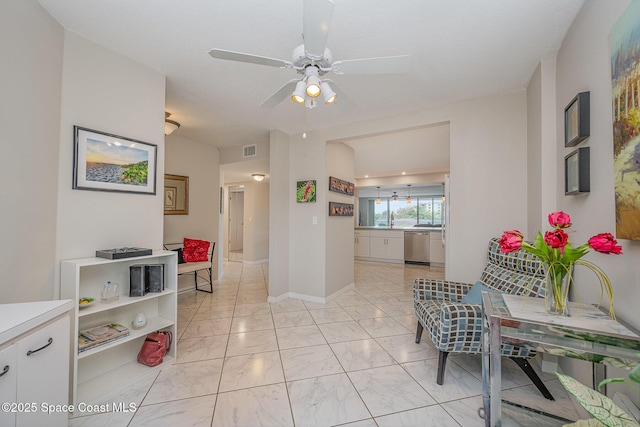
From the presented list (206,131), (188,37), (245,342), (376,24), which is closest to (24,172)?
(188,37)

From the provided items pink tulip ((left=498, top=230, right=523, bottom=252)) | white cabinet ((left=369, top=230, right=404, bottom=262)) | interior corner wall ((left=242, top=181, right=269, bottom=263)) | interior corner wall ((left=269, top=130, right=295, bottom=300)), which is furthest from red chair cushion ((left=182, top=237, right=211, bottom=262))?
white cabinet ((left=369, top=230, right=404, bottom=262))

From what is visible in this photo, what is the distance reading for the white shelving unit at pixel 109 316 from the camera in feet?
5.19

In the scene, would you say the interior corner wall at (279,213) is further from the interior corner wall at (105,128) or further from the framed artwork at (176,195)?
the interior corner wall at (105,128)

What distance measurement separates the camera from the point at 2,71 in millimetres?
1269

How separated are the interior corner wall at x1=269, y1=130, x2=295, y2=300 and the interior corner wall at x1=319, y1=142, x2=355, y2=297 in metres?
0.62

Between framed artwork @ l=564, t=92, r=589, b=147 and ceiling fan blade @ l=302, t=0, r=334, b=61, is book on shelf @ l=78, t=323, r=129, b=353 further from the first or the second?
framed artwork @ l=564, t=92, r=589, b=147

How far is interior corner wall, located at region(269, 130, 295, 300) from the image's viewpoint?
143 inches

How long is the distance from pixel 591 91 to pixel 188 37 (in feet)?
8.32

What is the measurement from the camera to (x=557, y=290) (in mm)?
1178

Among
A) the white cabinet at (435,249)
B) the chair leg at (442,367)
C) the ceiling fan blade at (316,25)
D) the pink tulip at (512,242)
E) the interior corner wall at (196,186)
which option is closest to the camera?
the ceiling fan blade at (316,25)

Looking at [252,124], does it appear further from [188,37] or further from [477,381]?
[477,381]

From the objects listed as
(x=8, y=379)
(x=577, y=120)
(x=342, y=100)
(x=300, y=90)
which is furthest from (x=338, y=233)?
(x=8, y=379)

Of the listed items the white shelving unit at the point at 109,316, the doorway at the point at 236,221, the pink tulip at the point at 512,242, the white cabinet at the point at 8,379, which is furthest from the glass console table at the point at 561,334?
the doorway at the point at 236,221

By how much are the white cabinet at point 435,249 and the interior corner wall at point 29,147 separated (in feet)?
21.2
